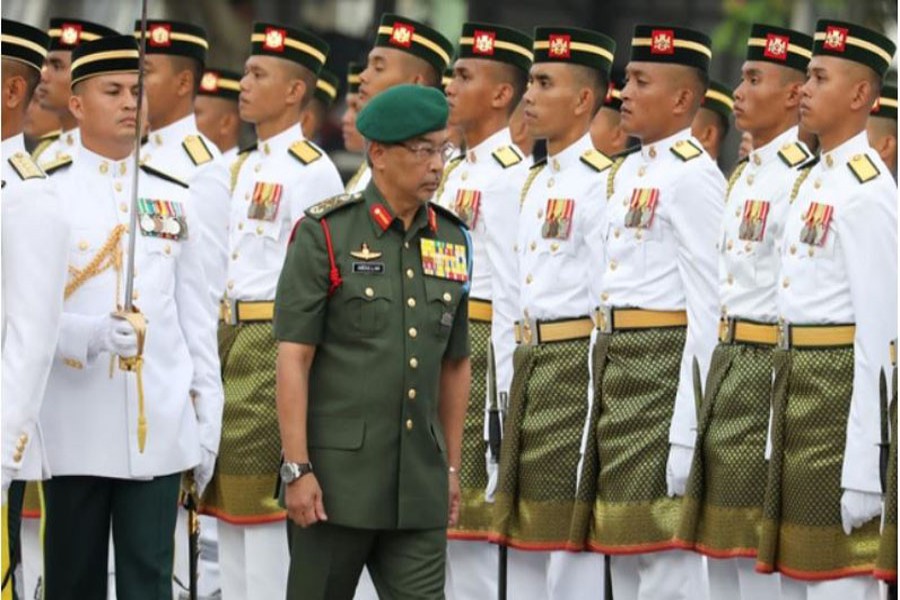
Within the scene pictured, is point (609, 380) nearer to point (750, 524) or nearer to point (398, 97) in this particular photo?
point (750, 524)

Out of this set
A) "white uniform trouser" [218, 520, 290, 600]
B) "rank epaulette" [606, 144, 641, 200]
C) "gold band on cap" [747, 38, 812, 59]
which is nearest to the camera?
"gold band on cap" [747, 38, 812, 59]

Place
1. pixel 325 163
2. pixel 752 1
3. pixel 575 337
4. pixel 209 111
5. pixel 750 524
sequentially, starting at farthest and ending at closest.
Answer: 1. pixel 752 1
2. pixel 209 111
3. pixel 325 163
4. pixel 575 337
5. pixel 750 524

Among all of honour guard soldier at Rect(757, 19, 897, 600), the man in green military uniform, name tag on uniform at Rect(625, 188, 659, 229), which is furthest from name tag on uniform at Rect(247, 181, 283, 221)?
the man in green military uniform

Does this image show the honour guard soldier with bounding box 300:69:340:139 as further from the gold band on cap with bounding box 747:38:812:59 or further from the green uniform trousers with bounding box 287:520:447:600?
the green uniform trousers with bounding box 287:520:447:600

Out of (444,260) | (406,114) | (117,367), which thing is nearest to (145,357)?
(117,367)

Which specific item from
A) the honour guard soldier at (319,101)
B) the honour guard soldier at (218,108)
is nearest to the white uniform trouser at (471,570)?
the honour guard soldier at (319,101)

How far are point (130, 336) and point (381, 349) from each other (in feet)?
3.21

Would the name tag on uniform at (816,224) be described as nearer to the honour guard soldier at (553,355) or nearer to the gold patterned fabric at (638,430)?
the gold patterned fabric at (638,430)

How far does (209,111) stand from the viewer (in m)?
14.9

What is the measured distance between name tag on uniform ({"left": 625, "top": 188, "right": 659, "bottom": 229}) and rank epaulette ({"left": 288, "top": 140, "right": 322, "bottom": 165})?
1.88 m

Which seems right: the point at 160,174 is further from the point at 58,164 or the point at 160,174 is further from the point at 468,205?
the point at 468,205

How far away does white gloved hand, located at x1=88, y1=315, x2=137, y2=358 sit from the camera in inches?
359

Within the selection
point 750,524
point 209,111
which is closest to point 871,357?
point 750,524

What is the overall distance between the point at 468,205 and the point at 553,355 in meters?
0.94
